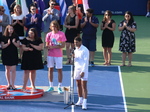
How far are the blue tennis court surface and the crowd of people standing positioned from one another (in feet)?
1.46

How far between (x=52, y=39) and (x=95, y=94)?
2.01 metres

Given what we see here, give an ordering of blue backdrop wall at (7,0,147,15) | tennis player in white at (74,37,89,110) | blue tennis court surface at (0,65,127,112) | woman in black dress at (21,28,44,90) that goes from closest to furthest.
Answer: tennis player in white at (74,37,89,110)
blue tennis court surface at (0,65,127,112)
woman in black dress at (21,28,44,90)
blue backdrop wall at (7,0,147,15)

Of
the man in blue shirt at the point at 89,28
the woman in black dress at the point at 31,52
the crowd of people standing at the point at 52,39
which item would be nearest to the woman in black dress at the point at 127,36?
the crowd of people standing at the point at 52,39

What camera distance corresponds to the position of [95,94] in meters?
13.1

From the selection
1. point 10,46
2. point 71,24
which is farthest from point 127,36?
point 10,46

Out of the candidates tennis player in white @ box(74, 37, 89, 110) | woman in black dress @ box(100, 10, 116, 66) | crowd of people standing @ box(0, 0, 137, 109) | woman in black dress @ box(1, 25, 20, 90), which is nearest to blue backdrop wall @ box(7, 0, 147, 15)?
crowd of people standing @ box(0, 0, 137, 109)

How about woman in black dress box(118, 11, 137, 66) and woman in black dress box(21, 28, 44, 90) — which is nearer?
woman in black dress box(21, 28, 44, 90)

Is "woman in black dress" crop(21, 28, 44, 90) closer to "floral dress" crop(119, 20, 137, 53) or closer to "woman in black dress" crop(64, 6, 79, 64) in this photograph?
"woman in black dress" crop(64, 6, 79, 64)

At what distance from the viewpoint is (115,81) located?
14359mm

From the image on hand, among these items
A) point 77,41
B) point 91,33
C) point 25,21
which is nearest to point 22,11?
point 25,21

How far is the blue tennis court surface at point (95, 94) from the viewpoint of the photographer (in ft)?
38.7

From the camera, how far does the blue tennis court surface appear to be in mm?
11805

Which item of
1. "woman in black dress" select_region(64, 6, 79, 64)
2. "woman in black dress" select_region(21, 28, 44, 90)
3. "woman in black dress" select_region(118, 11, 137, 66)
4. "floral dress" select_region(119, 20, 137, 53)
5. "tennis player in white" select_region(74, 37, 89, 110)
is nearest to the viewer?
"tennis player in white" select_region(74, 37, 89, 110)

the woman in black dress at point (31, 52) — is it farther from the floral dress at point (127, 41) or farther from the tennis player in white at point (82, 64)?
the floral dress at point (127, 41)
